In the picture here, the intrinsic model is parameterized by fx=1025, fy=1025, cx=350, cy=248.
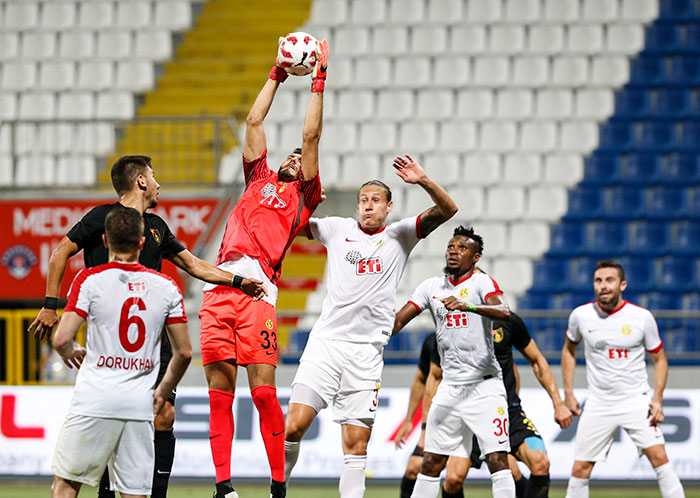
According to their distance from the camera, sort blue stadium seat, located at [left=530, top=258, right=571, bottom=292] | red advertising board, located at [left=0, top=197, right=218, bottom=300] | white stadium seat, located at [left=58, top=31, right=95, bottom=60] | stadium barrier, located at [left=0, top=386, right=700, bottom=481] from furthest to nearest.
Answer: white stadium seat, located at [left=58, top=31, right=95, bottom=60], blue stadium seat, located at [left=530, top=258, right=571, bottom=292], red advertising board, located at [left=0, top=197, right=218, bottom=300], stadium barrier, located at [left=0, top=386, right=700, bottom=481]

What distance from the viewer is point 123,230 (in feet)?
17.0

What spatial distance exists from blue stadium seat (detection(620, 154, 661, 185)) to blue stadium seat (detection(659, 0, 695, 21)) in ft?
8.72

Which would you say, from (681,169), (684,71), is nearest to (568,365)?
(681,169)

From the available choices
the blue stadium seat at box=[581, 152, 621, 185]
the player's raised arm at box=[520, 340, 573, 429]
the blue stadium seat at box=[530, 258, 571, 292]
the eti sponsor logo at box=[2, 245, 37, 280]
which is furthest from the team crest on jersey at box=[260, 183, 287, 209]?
the blue stadium seat at box=[581, 152, 621, 185]

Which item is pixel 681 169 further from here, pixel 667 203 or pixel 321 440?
pixel 321 440

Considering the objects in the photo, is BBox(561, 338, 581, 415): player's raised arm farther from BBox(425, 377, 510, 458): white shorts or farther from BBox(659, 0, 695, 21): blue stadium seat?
BBox(659, 0, 695, 21): blue stadium seat

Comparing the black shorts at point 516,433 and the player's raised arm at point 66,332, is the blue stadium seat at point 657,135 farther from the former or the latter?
the player's raised arm at point 66,332

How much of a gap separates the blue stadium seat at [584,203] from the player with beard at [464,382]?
25.9 ft

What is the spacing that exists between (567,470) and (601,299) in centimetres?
298

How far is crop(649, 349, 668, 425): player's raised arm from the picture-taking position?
337 inches

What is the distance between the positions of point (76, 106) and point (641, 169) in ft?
30.1

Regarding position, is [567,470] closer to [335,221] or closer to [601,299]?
[601,299]

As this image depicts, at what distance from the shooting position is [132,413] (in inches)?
204

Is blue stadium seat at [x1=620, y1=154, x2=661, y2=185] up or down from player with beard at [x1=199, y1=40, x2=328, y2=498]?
up
